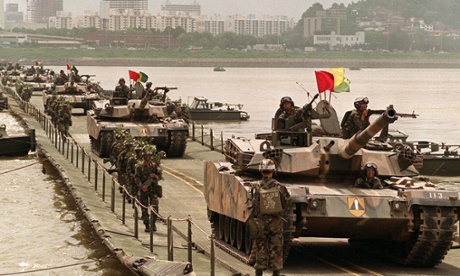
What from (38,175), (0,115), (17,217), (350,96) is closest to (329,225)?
(17,217)

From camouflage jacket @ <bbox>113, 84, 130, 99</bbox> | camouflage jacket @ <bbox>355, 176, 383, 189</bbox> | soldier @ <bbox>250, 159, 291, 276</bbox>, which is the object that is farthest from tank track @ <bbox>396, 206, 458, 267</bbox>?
camouflage jacket @ <bbox>113, 84, 130, 99</bbox>

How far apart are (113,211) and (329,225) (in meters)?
7.68

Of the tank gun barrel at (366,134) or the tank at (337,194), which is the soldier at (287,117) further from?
the tank gun barrel at (366,134)

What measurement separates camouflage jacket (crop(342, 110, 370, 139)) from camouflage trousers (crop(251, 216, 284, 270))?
5.27m

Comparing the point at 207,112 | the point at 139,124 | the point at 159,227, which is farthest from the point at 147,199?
the point at 207,112

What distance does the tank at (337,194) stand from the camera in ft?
68.4

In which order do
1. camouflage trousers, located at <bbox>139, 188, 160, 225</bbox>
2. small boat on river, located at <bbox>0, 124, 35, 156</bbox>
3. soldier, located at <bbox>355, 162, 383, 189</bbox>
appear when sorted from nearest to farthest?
soldier, located at <bbox>355, 162, 383, 189</bbox>
camouflage trousers, located at <bbox>139, 188, 160, 225</bbox>
small boat on river, located at <bbox>0, 124, 35, 156</bbox>

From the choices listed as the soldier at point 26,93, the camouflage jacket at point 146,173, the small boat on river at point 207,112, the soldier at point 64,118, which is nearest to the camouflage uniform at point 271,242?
the camouflage jacket at point 146,173

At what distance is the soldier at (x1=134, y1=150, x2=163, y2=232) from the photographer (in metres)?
24.8

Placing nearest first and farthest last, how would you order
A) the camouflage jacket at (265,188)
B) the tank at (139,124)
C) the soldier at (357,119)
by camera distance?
the camouflage jacket at (265,188) → the soldier at (357,119) → the tank at (139,124)

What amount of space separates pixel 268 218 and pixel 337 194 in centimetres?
→ 306

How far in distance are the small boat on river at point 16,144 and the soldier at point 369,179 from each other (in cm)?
2475

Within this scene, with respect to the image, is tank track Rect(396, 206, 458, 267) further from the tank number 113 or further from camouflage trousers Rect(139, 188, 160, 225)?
camouflage trousers Rect(139, 188, 160, 225)

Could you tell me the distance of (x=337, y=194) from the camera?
842 inches
